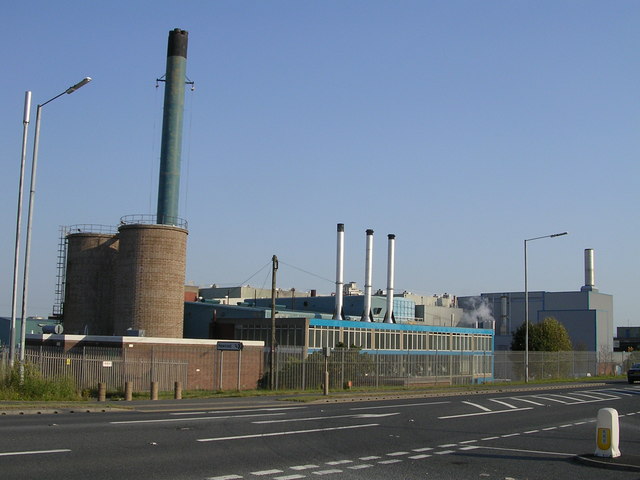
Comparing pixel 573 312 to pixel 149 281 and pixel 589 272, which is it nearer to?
pixel 589 272

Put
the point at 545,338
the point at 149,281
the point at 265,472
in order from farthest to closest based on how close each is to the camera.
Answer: the point at 545,338
the point at 149,281
the point at 265,472

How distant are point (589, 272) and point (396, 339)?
156ft

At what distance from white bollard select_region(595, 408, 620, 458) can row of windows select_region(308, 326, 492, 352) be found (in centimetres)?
5027

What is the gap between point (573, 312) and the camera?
352ft

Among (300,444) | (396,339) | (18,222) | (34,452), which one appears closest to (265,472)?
(300,444)

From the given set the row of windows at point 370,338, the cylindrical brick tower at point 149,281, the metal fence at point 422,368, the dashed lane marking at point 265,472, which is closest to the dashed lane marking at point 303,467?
the dashed lane marking at point 265,472

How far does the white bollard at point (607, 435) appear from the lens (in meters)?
13.7

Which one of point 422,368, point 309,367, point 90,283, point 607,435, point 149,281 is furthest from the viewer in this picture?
point 90,283

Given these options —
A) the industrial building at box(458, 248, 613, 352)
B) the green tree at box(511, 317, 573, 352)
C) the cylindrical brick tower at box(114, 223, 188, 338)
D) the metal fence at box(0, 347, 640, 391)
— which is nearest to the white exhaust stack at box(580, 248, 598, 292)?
the industrial building at box(458, 248, 613, 352)

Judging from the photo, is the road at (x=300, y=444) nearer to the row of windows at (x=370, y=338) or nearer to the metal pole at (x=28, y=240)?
the metal pole at (x=28, y=240)

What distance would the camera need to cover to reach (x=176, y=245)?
198 feet

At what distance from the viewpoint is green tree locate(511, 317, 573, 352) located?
84.4m

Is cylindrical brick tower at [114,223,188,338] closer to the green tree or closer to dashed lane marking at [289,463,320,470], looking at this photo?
the green tree

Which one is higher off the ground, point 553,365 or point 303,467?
point 553,365
